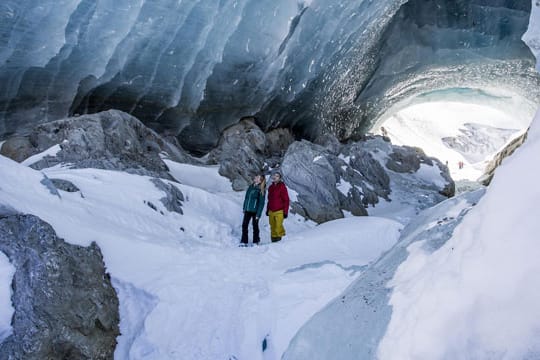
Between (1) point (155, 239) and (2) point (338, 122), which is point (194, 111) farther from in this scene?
(1) point (155, 239)

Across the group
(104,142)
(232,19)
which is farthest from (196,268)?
(232,19)

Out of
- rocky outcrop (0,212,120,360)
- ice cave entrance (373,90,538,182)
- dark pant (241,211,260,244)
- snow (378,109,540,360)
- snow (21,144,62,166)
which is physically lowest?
ice cave entrance (373,90,538,182)

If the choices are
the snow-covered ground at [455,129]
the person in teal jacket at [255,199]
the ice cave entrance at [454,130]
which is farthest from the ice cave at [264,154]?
the snow-covered ground at [455,129]

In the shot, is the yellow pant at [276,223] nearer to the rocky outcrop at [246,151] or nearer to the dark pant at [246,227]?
the dark pant at [246,227]

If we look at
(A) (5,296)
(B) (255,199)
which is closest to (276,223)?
(B) (255,199)

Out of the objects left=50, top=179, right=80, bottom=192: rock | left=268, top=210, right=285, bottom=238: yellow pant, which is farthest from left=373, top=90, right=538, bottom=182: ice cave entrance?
left=50, top=179, right=80, bottom=192: rock

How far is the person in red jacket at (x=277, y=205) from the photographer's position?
744 cm

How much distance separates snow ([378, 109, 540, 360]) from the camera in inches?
74.1

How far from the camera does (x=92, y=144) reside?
10.7m

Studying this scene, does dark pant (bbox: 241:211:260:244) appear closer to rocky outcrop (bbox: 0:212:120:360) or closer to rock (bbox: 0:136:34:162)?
rocky outcrop (bbox: 0:212:120:360)

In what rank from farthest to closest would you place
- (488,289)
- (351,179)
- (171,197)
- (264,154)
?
(264,154) → (351,179) → (171,197) → (488,289)

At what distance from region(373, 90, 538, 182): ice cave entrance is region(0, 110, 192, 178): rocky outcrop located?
839 inches

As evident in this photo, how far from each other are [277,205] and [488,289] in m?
5.54

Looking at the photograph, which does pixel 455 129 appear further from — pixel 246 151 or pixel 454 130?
pixel 246 151
